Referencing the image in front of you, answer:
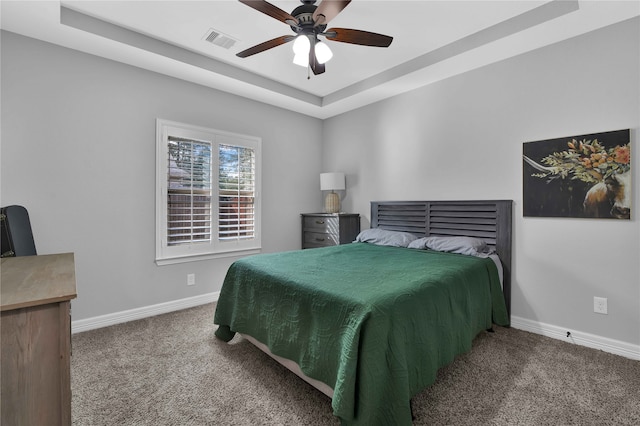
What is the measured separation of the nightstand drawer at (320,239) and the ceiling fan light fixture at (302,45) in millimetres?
2324

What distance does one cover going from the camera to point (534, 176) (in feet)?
8.57

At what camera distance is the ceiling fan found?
1778mm

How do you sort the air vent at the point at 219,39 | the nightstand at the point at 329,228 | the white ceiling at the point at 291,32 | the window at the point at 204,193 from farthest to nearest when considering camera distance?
the nightstand at the point at 329,228 < the window at the point at 204,193 < the air vent at the point at 219,39 < the white ceiling at the point at 291,32

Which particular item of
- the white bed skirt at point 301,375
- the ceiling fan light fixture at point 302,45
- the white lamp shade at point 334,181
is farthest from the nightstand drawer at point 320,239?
the ceiling fan light fixture at point 302,45

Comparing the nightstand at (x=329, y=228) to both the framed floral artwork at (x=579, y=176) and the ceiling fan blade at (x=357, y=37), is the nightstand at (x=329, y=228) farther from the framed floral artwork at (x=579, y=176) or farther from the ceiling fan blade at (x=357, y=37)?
the ceiling fan blade at (x=357, y=37)

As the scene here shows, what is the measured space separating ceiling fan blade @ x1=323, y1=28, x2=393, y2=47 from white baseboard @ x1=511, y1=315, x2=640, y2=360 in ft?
8.87

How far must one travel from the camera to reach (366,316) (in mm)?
1385

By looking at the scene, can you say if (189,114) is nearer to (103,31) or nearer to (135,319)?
(103,31)

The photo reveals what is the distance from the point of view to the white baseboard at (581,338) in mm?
2199

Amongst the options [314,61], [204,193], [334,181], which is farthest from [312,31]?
[334,181]

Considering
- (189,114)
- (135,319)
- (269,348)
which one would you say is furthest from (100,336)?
(189,114)

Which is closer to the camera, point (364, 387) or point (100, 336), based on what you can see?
point (364, 387)

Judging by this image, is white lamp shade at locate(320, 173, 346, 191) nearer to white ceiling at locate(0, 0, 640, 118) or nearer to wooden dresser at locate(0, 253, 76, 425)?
white ceiling at locate(0, 0, 640, 118)

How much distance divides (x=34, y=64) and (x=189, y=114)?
1.27m
